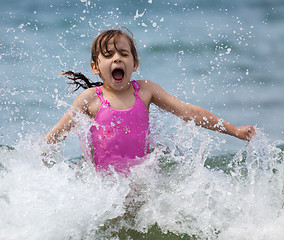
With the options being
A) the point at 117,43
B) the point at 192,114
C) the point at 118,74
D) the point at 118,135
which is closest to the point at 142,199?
the point at 118,135

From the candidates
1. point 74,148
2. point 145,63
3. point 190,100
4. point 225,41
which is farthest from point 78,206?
point 225,41

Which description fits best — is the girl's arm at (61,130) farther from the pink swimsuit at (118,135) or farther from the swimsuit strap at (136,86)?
the swimsuit strap at (136,86)

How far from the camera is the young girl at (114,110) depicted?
3.08 m

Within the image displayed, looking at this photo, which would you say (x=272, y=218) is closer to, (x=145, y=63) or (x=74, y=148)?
(x=74, y=148)

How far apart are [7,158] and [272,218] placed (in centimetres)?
193

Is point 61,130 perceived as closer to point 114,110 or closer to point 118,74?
point 114,110

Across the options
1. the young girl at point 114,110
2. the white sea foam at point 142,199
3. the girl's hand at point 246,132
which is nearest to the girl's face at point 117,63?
the young girl at point 114,110

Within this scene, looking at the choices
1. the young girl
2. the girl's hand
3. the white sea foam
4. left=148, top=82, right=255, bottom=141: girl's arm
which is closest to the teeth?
the young girl

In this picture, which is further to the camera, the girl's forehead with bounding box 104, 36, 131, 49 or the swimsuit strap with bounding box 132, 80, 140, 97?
the swimsuit strap with bounding box 132, 80, 140, 97

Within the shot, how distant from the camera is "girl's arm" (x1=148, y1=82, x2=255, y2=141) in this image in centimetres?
326

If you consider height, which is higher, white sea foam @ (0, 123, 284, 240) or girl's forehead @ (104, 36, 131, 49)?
girl's forehead @ (104, 36, 131, 49)

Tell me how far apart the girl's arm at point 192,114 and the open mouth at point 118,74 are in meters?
0.26

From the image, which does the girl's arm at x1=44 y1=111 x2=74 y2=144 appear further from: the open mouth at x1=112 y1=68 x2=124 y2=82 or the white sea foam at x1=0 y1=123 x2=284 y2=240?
A: the open mouth at x1=112 y1=68 x2=124 y2=82

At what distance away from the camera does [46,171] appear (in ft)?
10.0
